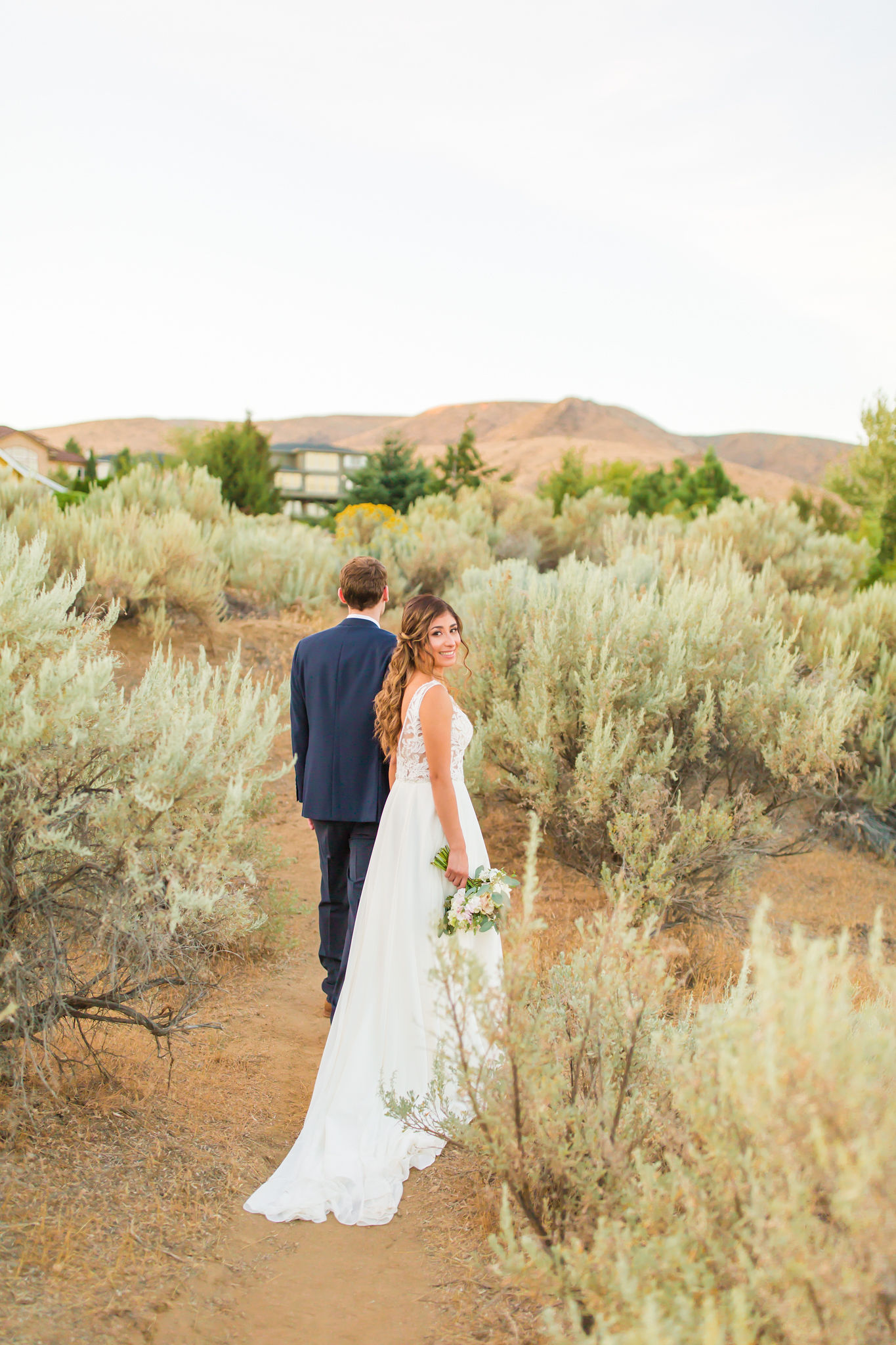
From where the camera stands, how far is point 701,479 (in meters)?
36.3

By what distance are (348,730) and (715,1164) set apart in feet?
8.70

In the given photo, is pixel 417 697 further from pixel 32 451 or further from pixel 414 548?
pixel 32 451

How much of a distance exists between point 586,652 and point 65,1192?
168 inches

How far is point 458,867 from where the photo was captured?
3.82m

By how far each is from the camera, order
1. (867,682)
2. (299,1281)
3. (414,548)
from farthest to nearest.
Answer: (414,548), (867,682), (299,1281)

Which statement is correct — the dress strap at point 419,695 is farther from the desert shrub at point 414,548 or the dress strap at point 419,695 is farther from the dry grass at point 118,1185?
the desert shrub at point 414,548

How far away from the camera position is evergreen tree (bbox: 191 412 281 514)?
2933cm

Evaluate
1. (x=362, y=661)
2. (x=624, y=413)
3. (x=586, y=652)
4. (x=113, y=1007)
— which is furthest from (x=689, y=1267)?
(x=624, y=413)

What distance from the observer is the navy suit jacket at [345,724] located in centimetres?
432

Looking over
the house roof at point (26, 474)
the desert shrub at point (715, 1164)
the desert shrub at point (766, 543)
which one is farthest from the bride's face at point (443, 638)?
the house roof at point (26, 474)

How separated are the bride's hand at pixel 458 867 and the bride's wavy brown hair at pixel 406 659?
1.78 ft

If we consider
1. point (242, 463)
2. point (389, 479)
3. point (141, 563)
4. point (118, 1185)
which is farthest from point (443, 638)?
point (389, 479)

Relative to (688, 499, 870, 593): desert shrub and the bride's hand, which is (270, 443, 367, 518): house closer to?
(688, 499, 870, 593): desert shrub

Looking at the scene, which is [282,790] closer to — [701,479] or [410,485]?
[410,485]
